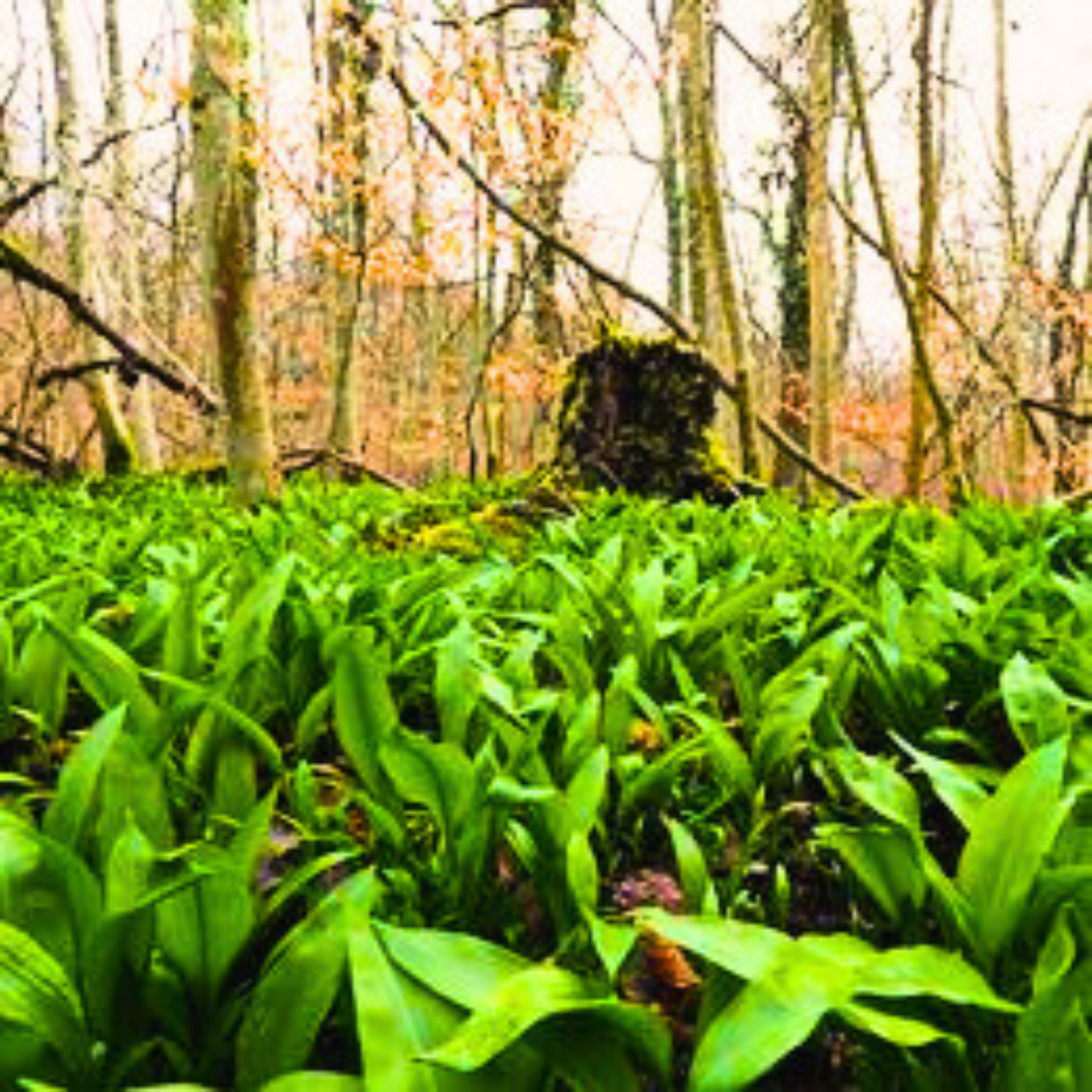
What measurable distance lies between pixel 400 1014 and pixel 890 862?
60cm

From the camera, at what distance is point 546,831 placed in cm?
147

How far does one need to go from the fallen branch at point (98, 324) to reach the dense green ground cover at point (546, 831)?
7.90 m

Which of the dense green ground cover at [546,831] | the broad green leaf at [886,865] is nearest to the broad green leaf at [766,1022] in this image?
the dense green ground cover at [546,831]

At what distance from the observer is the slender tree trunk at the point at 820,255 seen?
1198 centimetres

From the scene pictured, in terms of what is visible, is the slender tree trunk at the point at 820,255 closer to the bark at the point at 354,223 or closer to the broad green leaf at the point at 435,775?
the bark at the point at 354,223

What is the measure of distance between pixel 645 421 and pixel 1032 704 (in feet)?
19.9

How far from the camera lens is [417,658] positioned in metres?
2.38

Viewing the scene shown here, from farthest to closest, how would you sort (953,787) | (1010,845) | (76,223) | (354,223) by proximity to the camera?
(354,223)
(76,223)
(953,787)
(1010,845)

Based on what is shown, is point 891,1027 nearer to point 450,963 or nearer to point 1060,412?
point 450,963

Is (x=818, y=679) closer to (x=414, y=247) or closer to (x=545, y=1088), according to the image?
(x=545, y=1088)

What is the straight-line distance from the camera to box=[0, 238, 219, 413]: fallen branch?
1042cm

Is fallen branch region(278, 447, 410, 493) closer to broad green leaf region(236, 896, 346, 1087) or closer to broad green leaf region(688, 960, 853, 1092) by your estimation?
broad green leaf region(236, 896, 346, 1087)

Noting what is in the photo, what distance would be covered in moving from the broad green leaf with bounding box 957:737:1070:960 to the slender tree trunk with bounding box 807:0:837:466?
444 inches

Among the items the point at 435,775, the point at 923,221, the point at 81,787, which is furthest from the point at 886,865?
the point at 923,221
